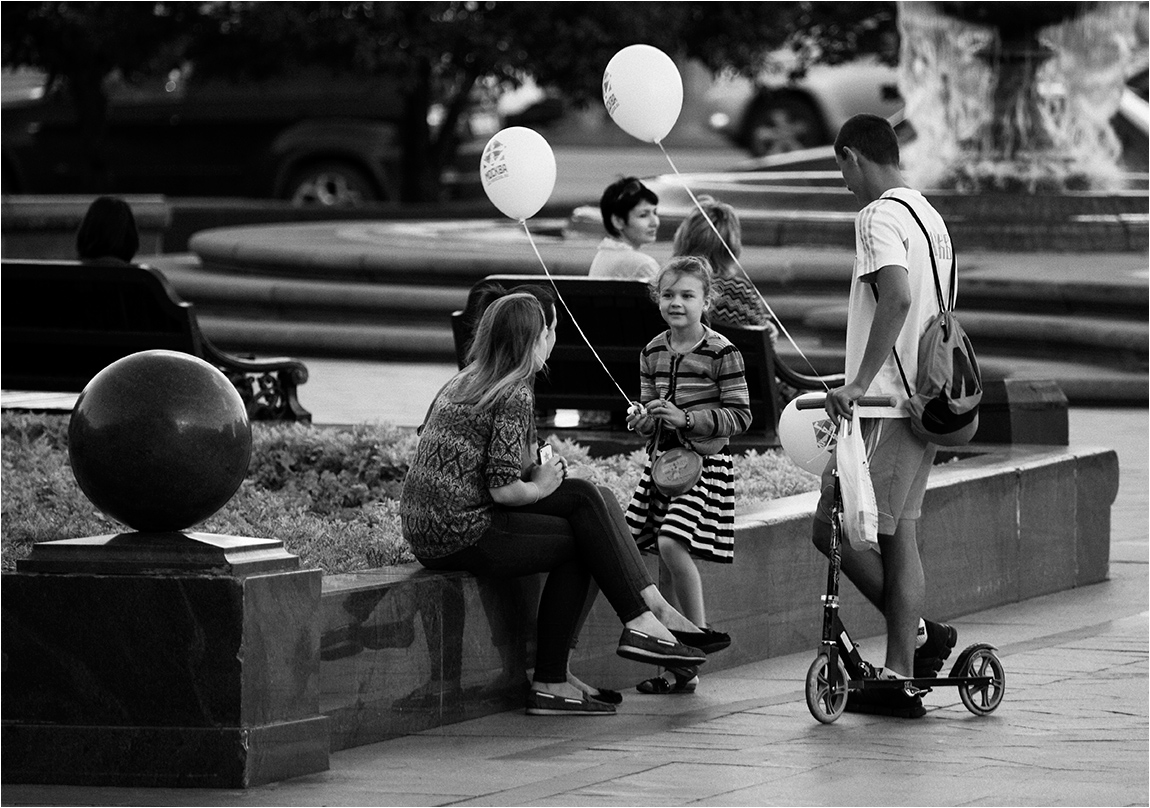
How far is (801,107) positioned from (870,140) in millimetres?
27622

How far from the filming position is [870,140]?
655 cm

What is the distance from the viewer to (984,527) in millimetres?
8453

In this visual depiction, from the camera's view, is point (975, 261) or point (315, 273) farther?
point (315, 273)

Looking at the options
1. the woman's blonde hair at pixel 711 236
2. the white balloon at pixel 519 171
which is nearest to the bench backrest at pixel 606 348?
the woman's blonde hair at pixel 711 236

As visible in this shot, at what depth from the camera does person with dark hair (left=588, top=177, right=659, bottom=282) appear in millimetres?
9312

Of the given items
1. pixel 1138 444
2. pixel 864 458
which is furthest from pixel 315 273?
pixel 864 458

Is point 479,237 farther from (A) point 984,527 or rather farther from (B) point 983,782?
(B) point 983,782

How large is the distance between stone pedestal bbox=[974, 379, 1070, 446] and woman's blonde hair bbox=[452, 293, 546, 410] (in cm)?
334

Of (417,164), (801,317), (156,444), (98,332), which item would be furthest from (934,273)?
(417,164)

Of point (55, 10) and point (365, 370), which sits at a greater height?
point (55, 10)

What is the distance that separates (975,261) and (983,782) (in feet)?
35.3

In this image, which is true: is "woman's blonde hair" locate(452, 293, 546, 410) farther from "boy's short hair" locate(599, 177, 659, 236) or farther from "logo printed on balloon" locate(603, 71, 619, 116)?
"boy's short hair" locate(599, 177, 659, 236)

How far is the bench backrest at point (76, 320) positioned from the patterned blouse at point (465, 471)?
4.45m

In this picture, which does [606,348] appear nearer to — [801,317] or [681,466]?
[681,466]
